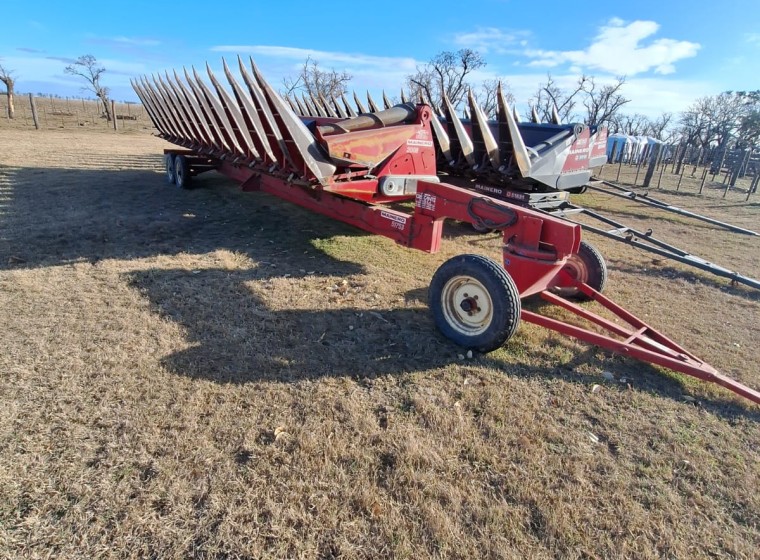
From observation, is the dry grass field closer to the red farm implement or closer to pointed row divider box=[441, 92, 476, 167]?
the red farm implement

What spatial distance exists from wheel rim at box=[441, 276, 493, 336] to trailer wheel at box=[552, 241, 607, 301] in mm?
1292

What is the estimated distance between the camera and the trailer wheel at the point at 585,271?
14.1 feet

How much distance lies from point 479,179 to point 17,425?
6.69 metres

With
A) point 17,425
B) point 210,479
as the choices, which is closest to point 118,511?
point 210,479

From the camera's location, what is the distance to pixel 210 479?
6.99 ft

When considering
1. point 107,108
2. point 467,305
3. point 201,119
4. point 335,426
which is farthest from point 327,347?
point 107,108

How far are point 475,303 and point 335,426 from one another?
1504 mm

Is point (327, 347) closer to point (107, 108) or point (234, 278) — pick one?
point (234, 278)

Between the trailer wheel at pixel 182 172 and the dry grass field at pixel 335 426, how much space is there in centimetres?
480

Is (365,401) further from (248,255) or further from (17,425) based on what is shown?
(248,255)

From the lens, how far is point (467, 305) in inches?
136

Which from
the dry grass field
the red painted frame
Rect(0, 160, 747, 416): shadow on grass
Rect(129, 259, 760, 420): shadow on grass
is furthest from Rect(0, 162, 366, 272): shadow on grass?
Rect(129, 259, 760, 420): shadow on grass

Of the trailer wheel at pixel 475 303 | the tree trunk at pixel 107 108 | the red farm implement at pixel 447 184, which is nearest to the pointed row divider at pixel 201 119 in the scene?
the red farm implement at pixel 447 184

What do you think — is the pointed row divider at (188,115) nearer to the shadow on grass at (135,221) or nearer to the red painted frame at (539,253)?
the shadow on grass at (135,221)
